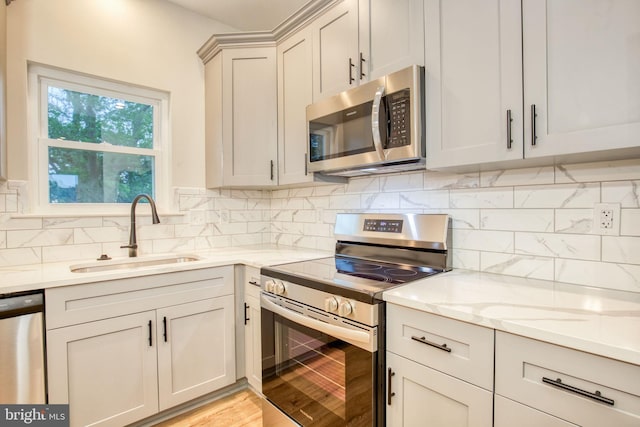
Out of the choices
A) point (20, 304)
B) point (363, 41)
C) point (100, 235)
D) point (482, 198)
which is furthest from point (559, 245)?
point (100, 235)

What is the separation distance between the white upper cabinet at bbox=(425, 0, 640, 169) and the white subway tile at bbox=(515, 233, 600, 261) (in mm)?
327

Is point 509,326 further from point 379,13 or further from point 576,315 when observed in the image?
point 379,13

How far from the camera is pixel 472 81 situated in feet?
4.22

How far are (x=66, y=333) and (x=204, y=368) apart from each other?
29.6 inches

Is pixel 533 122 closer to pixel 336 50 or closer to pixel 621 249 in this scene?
pixel 621 249

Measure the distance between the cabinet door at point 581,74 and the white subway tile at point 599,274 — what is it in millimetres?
496

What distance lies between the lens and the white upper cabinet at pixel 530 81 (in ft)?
3.17

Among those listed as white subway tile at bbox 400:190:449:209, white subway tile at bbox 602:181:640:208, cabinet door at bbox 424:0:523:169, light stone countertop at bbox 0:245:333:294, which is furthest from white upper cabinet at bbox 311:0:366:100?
white subway tile at bbox 602:181:640:208

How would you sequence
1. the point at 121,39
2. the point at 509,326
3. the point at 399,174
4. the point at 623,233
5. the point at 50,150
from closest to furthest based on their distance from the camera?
the point at 509,326 < the point at 623,233 < the point at 399,174 < the point at 50,150 < the point at 121,39

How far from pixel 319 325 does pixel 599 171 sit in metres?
1.26

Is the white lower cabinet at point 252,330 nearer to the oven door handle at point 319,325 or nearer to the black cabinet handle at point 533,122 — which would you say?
the oven door handle at point 319,325

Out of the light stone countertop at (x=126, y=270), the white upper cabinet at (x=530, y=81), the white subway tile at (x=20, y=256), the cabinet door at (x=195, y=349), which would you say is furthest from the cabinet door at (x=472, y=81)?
the white subway tile at (x=20, y=256)

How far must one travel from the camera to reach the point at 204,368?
193cm

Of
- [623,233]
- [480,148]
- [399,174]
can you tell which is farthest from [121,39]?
[623,233]
